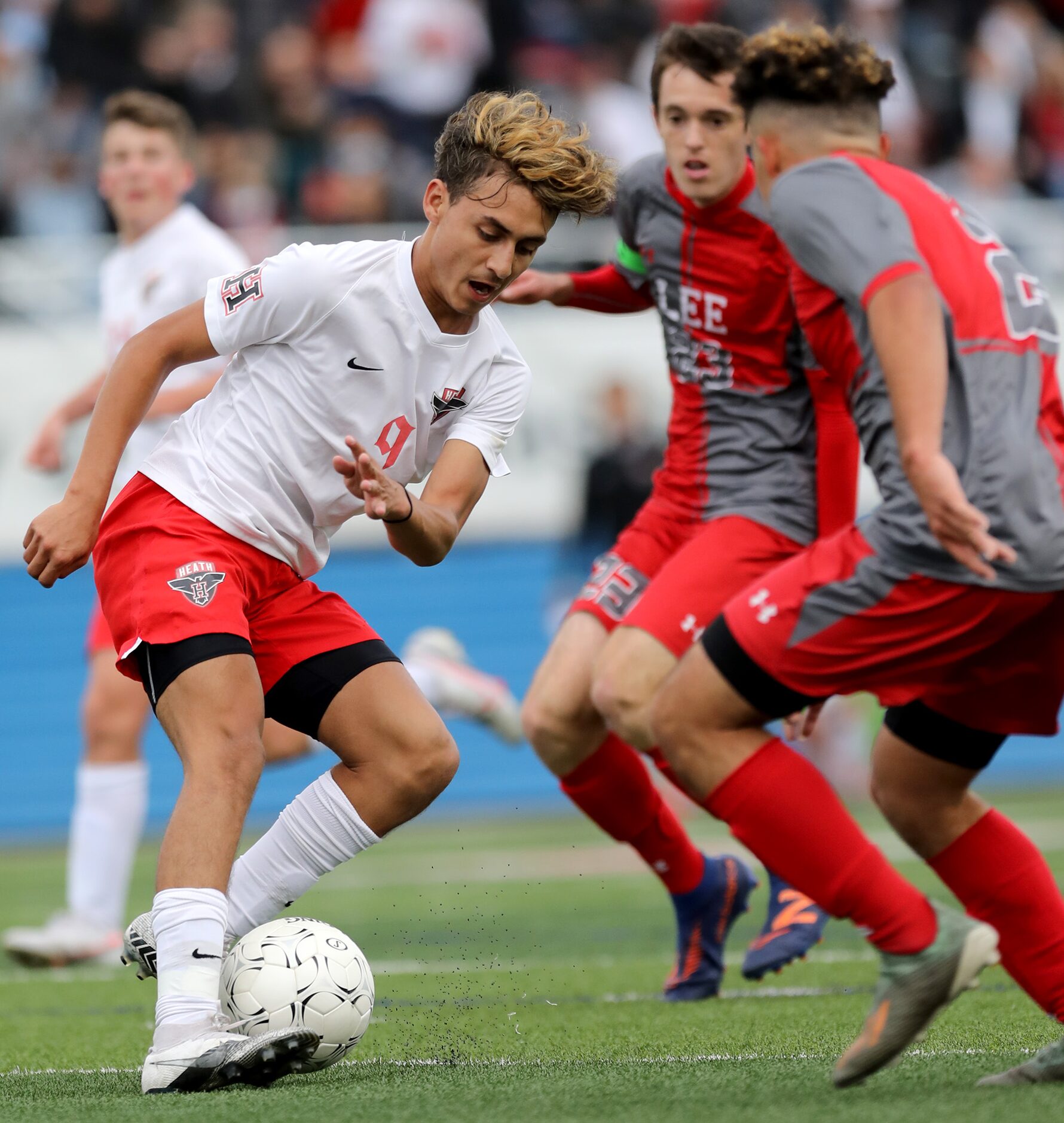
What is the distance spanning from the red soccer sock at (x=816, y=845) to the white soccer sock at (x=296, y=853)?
112cm

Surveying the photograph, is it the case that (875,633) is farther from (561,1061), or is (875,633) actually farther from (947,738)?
(561,1061)

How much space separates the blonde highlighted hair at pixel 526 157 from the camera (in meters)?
4.00

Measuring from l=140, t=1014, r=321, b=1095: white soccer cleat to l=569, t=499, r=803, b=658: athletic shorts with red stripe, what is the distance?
1.85 metres

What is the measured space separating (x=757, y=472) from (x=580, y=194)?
56.6 inches

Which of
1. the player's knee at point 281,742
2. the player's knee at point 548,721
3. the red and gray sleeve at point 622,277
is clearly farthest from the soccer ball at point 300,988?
the player's knee at point 281,742

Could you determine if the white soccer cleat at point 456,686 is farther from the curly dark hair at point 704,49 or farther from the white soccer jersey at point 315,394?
the white soccer jersey at point 315,394

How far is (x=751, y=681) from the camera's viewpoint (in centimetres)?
335

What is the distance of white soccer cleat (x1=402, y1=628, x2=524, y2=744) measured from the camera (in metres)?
8.14

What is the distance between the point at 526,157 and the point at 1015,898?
6.38ft

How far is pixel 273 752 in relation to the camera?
6.68m

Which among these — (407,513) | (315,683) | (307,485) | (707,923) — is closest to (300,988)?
(315,683)

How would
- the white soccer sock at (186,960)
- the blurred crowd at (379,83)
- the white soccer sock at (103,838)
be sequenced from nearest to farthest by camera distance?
the white soccer sock at (186,960), the white soccer sock at (103,838), the blurred crowd at (379,83)

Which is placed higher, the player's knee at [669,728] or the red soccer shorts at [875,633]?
the red soccer shorts at [875,633]

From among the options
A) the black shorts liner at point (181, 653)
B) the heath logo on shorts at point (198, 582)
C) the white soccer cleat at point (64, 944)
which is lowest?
the white soccer cleat at point (64, 944)
